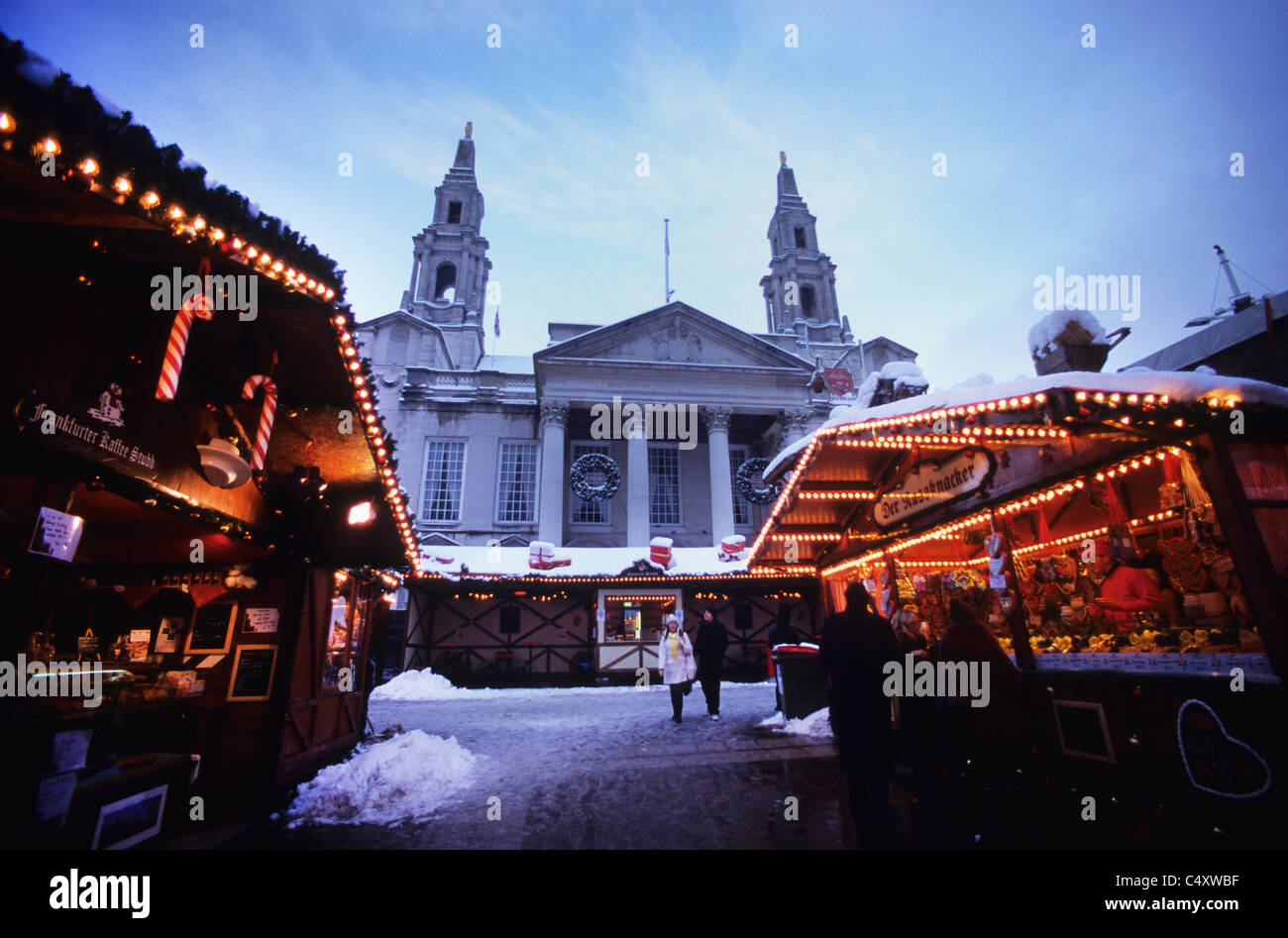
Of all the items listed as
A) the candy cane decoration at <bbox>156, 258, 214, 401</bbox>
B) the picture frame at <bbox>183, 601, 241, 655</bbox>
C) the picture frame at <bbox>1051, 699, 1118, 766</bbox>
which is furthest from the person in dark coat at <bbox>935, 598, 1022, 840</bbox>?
the picture frame at <bbox>183, 601, 241, 655</bbox>

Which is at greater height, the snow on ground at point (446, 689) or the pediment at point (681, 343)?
the pediment at point (681, 343)

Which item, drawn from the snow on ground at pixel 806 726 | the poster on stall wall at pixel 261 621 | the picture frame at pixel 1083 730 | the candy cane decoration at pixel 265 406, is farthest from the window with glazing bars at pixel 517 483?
the picture frame at pixel 1083 730

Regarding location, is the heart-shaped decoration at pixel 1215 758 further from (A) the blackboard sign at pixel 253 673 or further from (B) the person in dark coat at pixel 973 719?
(A) the blackboard sign at pixel 253 673

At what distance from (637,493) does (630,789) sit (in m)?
17.3

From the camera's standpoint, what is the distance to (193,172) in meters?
2.94

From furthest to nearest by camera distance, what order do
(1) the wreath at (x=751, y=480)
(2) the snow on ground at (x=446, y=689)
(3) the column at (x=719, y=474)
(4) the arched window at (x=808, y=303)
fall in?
1. (4) the arched window at (x=808, y=303)
2. (3) the column at (x=719, y=474)
3. (1) the wreath at (x=751, y=480)
4. (2) the snow on ground at (x=446, y=689)

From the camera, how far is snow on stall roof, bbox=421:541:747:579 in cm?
1697

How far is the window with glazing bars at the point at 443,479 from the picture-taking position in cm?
2419

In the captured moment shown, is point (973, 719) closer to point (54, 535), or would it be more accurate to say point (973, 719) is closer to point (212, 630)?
point (54, 535)

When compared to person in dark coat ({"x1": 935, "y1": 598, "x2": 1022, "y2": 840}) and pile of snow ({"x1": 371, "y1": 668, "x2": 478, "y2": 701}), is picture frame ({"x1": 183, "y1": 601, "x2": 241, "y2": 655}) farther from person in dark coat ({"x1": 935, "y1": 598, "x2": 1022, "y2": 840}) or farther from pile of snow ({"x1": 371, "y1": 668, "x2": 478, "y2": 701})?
pile of snow ({"x1": 371, "y1": 668, "x2": 478, "y2": 701})

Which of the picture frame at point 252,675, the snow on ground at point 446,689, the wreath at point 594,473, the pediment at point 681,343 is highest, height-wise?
the pediment at point 681,343

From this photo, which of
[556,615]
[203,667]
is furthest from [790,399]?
[203,667]

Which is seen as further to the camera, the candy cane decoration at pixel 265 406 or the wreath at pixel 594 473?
the wreath at pixel 594 473

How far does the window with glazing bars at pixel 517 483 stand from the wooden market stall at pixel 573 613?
5667mm
